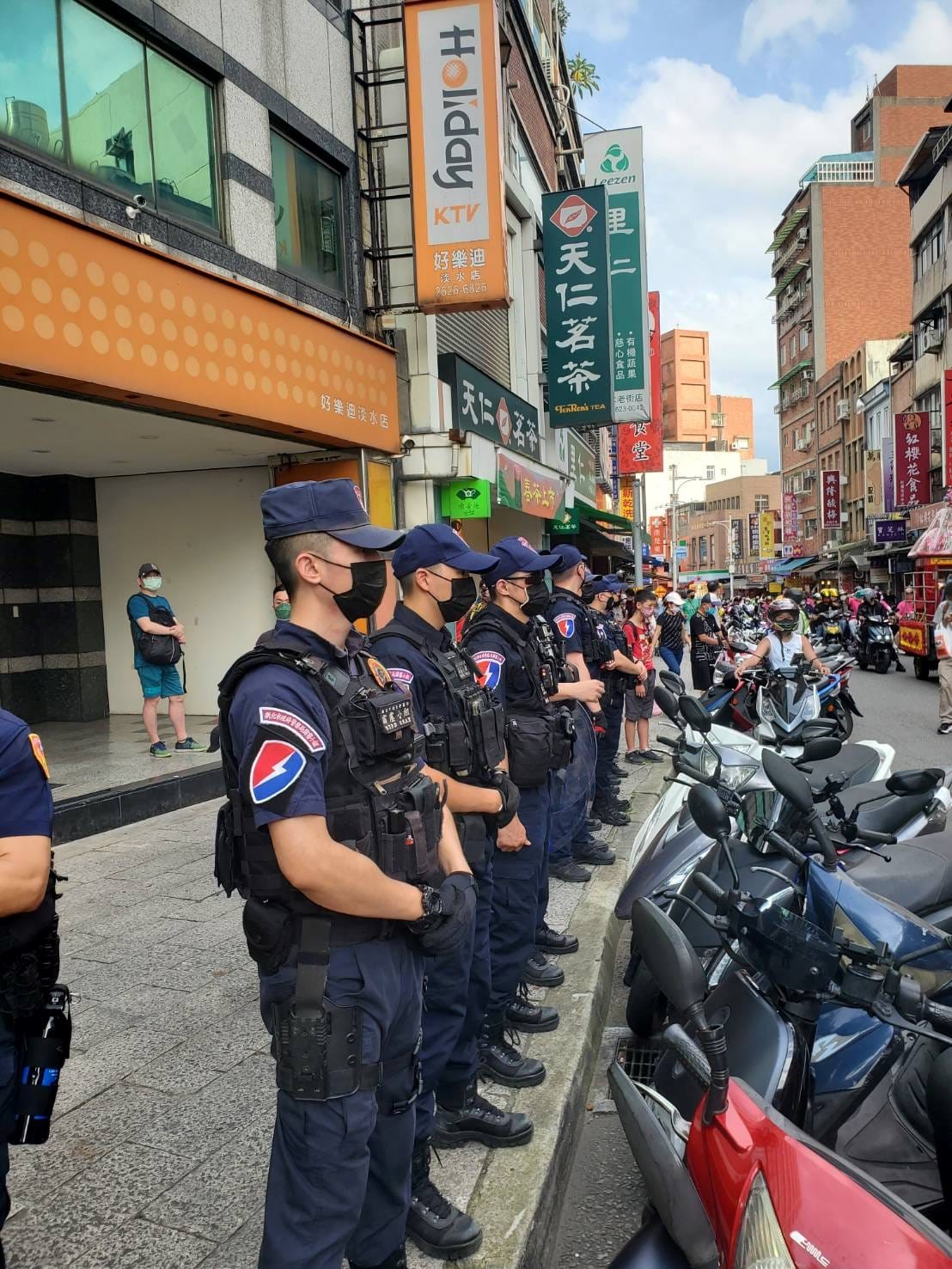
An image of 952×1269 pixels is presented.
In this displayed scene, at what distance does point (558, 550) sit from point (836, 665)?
5.12 meters

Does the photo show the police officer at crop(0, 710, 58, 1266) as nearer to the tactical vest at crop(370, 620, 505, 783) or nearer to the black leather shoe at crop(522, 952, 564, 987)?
the tactical vest at crop(370, 620, 505, 783)

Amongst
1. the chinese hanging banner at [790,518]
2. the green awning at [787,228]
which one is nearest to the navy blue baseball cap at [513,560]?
the chinese hanging banner at [790,518]

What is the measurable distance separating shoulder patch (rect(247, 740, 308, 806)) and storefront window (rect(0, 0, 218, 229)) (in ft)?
20.1

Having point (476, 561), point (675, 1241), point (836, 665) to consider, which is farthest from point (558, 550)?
point (836, 665)

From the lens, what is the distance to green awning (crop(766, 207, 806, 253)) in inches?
2633

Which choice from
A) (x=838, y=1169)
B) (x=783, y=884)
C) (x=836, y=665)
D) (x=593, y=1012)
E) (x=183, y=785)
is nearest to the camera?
(x=838, y=1169)

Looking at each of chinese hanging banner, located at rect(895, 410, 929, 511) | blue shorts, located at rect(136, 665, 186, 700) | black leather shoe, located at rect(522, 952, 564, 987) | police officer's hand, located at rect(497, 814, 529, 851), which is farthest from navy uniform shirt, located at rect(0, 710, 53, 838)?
chinese hanging banner, located at rect(895, 410, 929, 511)

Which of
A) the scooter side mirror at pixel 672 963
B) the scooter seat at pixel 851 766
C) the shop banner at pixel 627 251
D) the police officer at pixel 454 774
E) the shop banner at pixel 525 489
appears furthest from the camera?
the shop banner at pixel 627 251

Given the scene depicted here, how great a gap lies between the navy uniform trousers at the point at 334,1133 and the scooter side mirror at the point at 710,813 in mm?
1014

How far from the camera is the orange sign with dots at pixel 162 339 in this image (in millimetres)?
5594

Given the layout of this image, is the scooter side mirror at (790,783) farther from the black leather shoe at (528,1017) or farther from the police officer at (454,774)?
the black leather shoe at (528,1017)

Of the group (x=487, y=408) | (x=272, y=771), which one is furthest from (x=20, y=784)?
(x=487, y=408)

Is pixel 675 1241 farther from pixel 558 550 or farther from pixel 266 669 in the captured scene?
pixel 558 550

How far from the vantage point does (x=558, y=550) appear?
221 inches
